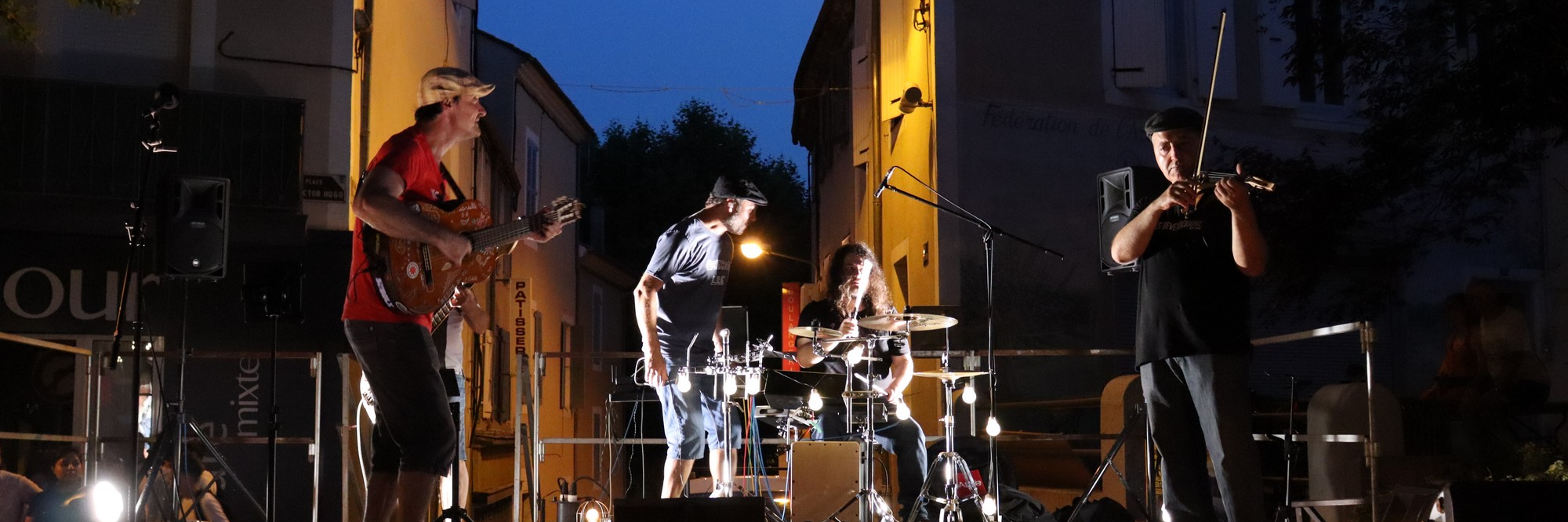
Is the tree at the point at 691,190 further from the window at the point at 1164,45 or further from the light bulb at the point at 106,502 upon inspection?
the light bulb at the point at 106,502

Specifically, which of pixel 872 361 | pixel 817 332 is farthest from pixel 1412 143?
pixel 817 332

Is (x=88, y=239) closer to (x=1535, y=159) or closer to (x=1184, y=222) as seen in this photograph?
(x=1184, y=222)

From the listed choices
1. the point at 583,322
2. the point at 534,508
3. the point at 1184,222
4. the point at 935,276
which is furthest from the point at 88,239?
the point at 583,322

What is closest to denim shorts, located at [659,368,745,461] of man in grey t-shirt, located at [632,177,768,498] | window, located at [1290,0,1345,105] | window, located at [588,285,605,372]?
man in grey t-shirt, located at [632,177,768,498]

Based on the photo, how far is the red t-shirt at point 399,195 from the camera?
418 centimetres

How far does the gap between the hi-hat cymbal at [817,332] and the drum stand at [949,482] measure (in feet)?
→ 1.79

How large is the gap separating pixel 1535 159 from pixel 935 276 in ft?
18.1

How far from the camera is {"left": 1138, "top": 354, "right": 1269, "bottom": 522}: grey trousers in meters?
4.11

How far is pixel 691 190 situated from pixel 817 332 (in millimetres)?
34573

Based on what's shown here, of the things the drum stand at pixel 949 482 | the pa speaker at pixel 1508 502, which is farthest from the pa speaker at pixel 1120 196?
the pa speaker at pixel 1508 502

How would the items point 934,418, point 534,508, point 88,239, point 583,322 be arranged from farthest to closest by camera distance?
point 583,322 < point 934,418 < point 88,239 < point 534,508

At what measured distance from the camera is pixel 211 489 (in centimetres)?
1015

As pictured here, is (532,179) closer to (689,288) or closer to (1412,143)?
(1412,143)

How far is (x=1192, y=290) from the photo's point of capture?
13.9 ft
